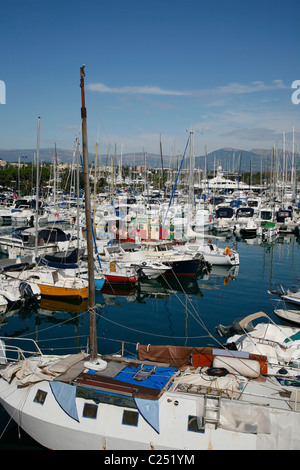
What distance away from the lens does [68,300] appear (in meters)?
30.4

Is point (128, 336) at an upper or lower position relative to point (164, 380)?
lower

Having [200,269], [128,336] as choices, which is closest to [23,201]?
[200,269]

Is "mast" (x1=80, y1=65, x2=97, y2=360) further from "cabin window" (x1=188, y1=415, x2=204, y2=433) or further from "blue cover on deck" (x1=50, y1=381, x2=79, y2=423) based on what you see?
"cabin window" (x1=188, y1=415, x2=204, y2=433)

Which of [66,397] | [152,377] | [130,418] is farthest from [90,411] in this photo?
[152,377]

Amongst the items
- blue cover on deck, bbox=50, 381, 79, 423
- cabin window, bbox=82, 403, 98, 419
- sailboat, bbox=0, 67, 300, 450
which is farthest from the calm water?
cabin window, bbox=82, 403, 98, 419

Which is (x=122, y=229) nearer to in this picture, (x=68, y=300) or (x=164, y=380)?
(x=68, y=300)

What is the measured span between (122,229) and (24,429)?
41.5 m

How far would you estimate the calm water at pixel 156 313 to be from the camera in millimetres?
23156

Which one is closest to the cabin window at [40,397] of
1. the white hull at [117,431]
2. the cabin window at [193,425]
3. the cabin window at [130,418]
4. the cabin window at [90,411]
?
the white hull at [117,431]

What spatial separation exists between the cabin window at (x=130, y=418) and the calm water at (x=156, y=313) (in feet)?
14.2

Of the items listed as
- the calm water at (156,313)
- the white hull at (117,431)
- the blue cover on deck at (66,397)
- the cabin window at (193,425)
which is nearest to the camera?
the white hull at (117,431)

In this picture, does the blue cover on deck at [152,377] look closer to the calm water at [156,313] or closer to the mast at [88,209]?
the mast at [88,209]

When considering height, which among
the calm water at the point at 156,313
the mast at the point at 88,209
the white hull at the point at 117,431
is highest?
the mast at the point at 88,209

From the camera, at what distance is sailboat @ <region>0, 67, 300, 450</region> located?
11469 millimetres
